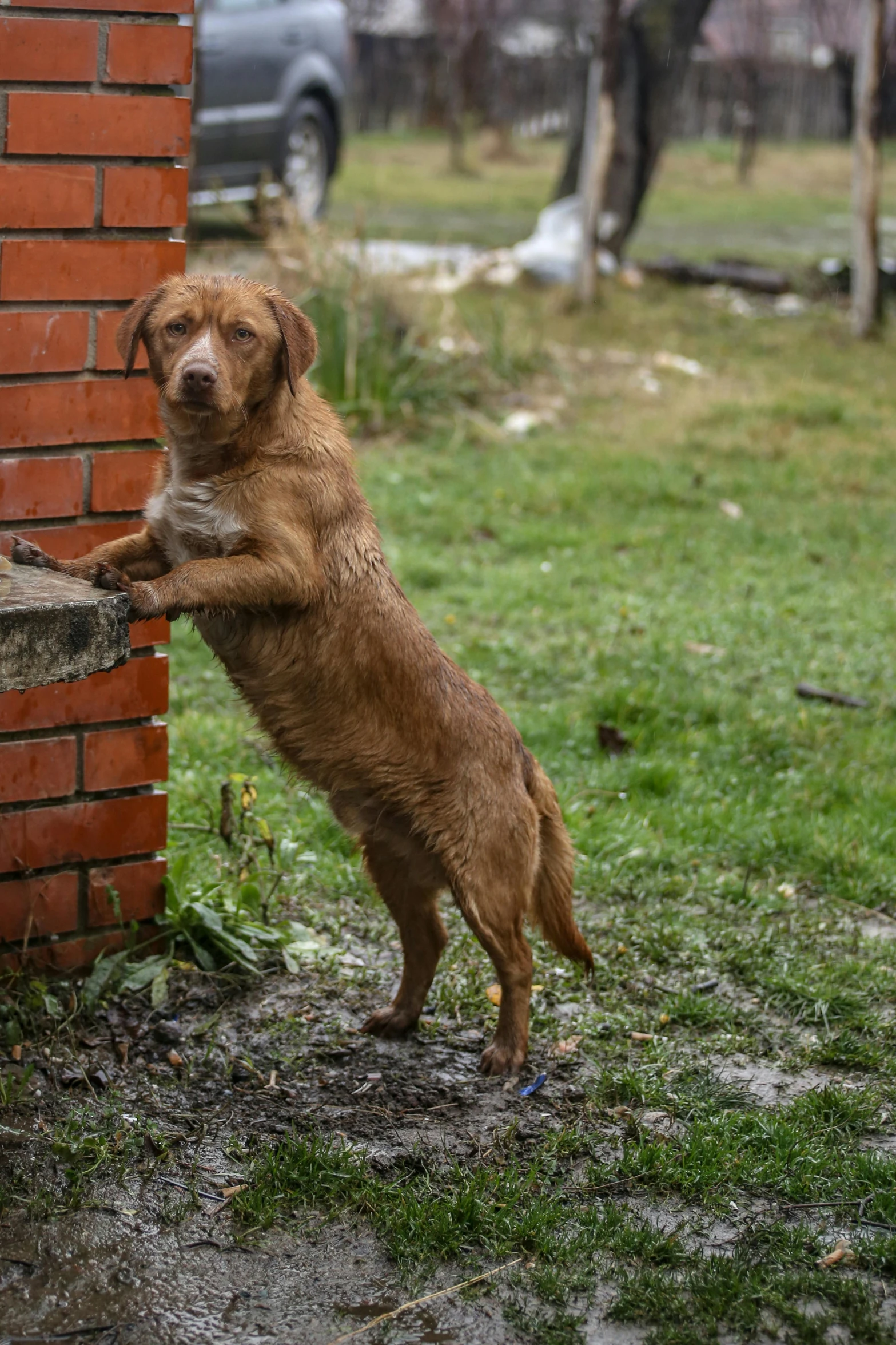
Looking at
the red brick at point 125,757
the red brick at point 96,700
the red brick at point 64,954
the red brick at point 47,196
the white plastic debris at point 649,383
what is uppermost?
the red brick at point 47,196

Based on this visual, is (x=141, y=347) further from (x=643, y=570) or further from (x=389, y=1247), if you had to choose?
(x=643, y=570)

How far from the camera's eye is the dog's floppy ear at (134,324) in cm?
321

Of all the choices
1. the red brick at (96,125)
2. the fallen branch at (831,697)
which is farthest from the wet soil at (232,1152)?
the fallen branch at (831,697)

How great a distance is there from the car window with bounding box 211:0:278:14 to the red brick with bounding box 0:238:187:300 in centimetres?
1058

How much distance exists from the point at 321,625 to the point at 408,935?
3.23 ft

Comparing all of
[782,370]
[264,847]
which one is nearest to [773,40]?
[782,370]

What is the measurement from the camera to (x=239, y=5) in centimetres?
1314

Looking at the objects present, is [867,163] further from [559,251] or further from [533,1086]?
[533,1086]

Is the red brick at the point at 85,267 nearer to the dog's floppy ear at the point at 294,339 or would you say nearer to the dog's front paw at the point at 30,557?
the dog's floppy ear at the point at 294,339

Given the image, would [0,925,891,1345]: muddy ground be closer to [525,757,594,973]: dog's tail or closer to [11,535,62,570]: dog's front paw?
Answer: [525,757,594,973]: dog's tail

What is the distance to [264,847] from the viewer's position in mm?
4699

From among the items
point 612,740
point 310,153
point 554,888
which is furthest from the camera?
point 310,153

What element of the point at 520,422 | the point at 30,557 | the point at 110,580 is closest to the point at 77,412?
the point at 30,557

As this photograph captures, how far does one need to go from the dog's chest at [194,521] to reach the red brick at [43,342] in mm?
459
